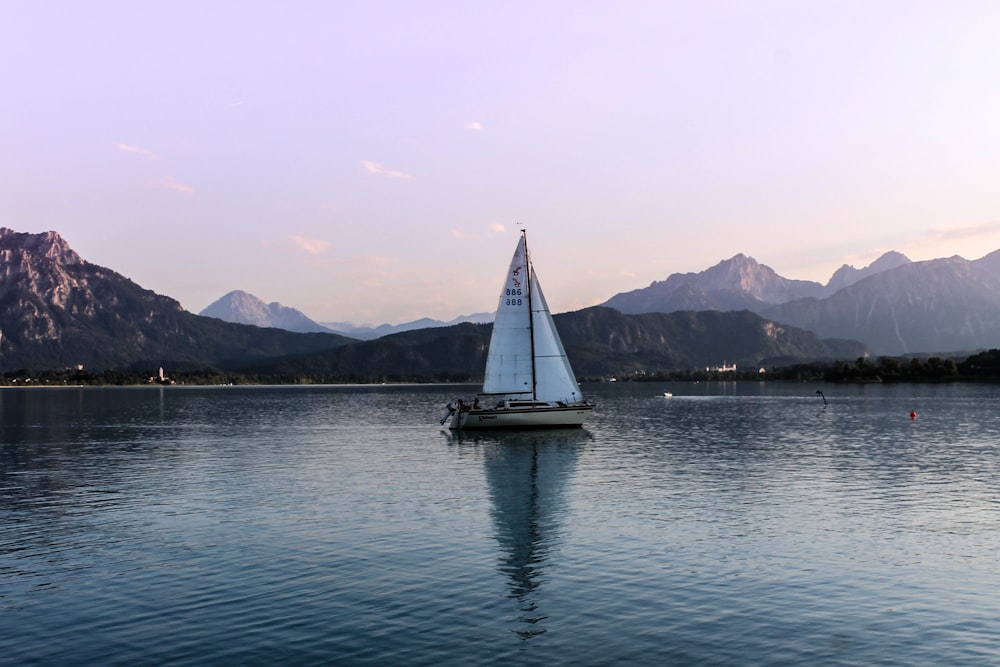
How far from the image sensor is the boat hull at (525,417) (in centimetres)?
10006

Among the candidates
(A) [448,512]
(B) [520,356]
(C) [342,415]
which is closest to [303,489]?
(A) [448,512]

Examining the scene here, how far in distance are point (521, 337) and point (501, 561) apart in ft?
213

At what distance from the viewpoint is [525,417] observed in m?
100

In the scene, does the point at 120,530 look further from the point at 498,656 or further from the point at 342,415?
the point at 342,415

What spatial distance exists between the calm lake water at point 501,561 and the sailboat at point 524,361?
25791mm

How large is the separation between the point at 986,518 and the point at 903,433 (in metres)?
63.0

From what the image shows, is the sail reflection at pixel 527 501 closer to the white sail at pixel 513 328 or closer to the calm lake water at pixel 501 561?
the calm lake water at pixel 501 561

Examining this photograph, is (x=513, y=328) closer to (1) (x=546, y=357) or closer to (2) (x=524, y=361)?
(2) (x=524, y=361)

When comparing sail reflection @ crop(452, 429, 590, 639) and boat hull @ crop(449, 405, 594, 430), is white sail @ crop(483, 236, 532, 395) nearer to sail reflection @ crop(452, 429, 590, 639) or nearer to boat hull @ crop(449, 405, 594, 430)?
boat hull @ crop(449, 405, 594, 430)

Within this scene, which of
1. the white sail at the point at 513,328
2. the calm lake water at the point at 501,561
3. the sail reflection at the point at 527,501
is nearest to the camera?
the calm lake water at the point at 501,561

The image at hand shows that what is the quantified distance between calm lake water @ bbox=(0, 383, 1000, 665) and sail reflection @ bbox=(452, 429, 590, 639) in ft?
0.75

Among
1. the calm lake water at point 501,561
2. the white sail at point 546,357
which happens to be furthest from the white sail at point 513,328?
the calm lake water at point 501,561

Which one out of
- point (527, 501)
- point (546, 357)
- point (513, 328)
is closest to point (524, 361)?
point (546, 357)

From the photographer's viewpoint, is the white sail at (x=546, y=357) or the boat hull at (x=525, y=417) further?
the boat hull at (x=525, y=417)
